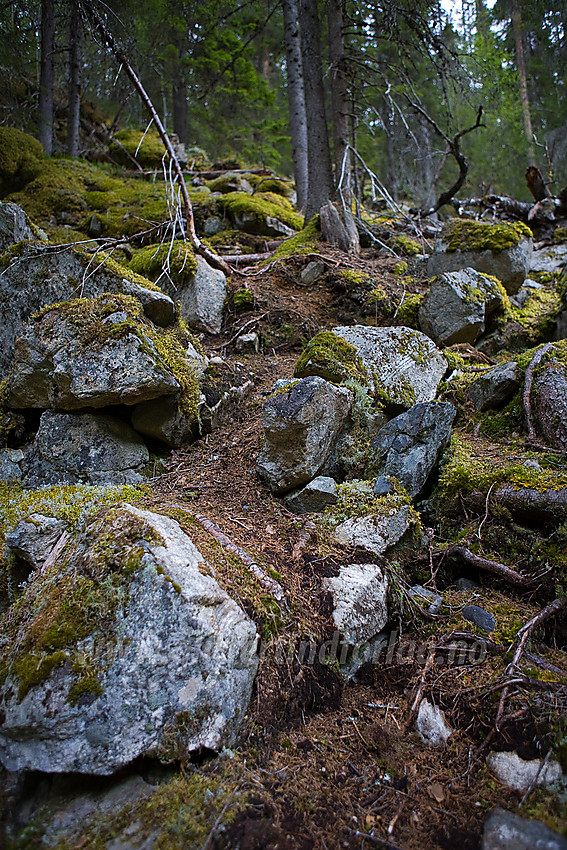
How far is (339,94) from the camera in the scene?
25.0 ft

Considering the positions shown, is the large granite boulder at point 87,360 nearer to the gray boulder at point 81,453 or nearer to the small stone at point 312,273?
the gray boulder at point 81,453

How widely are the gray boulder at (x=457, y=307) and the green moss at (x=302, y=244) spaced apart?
2.48m

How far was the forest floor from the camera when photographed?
5.54ft

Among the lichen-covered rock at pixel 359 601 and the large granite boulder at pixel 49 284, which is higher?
the large granite boulder at pixel 49 284

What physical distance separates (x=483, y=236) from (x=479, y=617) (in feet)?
18.8

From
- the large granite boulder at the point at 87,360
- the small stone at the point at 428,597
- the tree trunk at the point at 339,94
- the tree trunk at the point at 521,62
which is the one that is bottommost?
the small stone at the point at 428,597

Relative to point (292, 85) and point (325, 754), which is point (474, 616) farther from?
point (292, 85)

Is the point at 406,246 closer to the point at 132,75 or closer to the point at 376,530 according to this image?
the point at 132,75

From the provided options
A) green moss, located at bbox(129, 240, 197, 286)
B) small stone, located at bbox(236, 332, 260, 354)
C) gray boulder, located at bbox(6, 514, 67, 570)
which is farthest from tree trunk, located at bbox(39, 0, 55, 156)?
gray boulder, located at bbox(6, 514, 67, 570)

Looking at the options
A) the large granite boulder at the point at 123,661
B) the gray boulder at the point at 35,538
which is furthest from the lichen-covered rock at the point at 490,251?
the gray boulder at the point at 35,538

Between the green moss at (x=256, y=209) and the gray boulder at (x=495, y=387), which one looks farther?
the green moss at (x=256, y=209)

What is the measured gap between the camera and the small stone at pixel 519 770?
1.85 m

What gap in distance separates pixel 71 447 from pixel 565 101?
77.9 ft

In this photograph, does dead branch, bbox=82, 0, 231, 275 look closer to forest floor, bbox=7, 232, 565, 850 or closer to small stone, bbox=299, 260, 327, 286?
small stone, bbox=299, 260, 327, 286
